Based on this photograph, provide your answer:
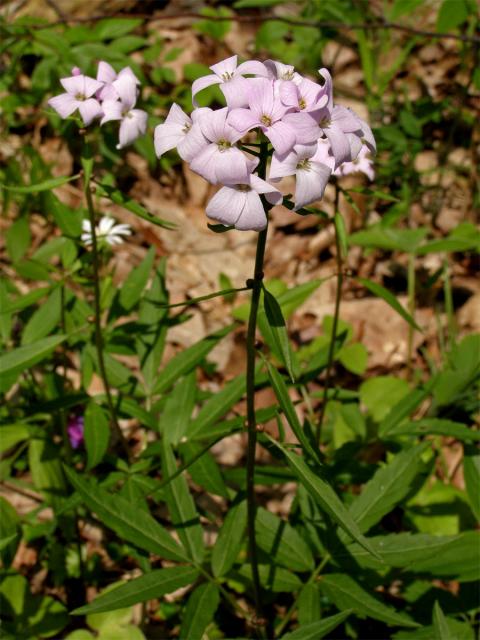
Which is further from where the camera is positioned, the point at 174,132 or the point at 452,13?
the point at 452,13

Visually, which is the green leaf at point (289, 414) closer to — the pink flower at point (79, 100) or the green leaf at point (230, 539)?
the green leaf at point (230, 539)

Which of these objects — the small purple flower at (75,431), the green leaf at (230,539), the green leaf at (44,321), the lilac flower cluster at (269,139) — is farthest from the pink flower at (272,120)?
the small purple flower at (75,431)

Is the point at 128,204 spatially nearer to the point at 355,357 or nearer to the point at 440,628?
the point at 440,628

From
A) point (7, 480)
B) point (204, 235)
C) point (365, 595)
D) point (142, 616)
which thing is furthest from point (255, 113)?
point (204, 235)

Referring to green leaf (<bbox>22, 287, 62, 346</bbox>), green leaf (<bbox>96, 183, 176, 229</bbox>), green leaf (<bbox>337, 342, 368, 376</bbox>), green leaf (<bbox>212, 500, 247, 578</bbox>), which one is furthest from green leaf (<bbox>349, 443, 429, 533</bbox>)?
green leaf (<bbox>22, 287, 62, 346</bbox>)

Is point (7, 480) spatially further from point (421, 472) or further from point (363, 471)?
point (421, 472)

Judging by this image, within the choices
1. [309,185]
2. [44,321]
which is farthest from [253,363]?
[44,321]
